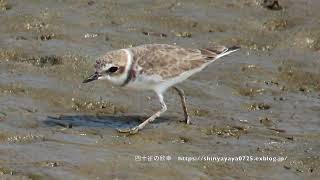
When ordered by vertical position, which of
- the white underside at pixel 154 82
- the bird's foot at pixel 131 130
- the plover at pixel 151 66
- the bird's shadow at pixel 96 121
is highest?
the plover at pixel 151 66

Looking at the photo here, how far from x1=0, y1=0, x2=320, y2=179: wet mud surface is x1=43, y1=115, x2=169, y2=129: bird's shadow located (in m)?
0.02

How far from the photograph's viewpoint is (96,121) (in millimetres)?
9508

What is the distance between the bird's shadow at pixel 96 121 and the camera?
9.20m

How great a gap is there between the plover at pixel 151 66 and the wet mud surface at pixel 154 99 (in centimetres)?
49

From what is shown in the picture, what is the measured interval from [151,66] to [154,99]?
1380 mm

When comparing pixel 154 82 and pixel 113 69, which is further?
pixel 154 82

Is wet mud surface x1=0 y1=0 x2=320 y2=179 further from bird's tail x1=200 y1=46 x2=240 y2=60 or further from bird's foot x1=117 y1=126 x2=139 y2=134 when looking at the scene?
bird's tail x1=200 y1=46 x2=240 y2=60

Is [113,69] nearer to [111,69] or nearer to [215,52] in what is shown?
[111,69]

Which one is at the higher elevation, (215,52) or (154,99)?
(215,52)

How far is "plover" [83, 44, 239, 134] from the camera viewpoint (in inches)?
348

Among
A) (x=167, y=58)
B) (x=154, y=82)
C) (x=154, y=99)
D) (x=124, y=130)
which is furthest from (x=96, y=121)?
(x=154, y=99)

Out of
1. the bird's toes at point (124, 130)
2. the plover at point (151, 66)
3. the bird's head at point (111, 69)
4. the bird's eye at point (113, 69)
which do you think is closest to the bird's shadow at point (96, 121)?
the bird's toes at point (124, 130)

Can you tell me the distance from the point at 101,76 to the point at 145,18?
4.53 meters

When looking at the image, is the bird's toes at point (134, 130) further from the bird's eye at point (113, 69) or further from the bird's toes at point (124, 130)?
the bird's eye at point (113, 69)
